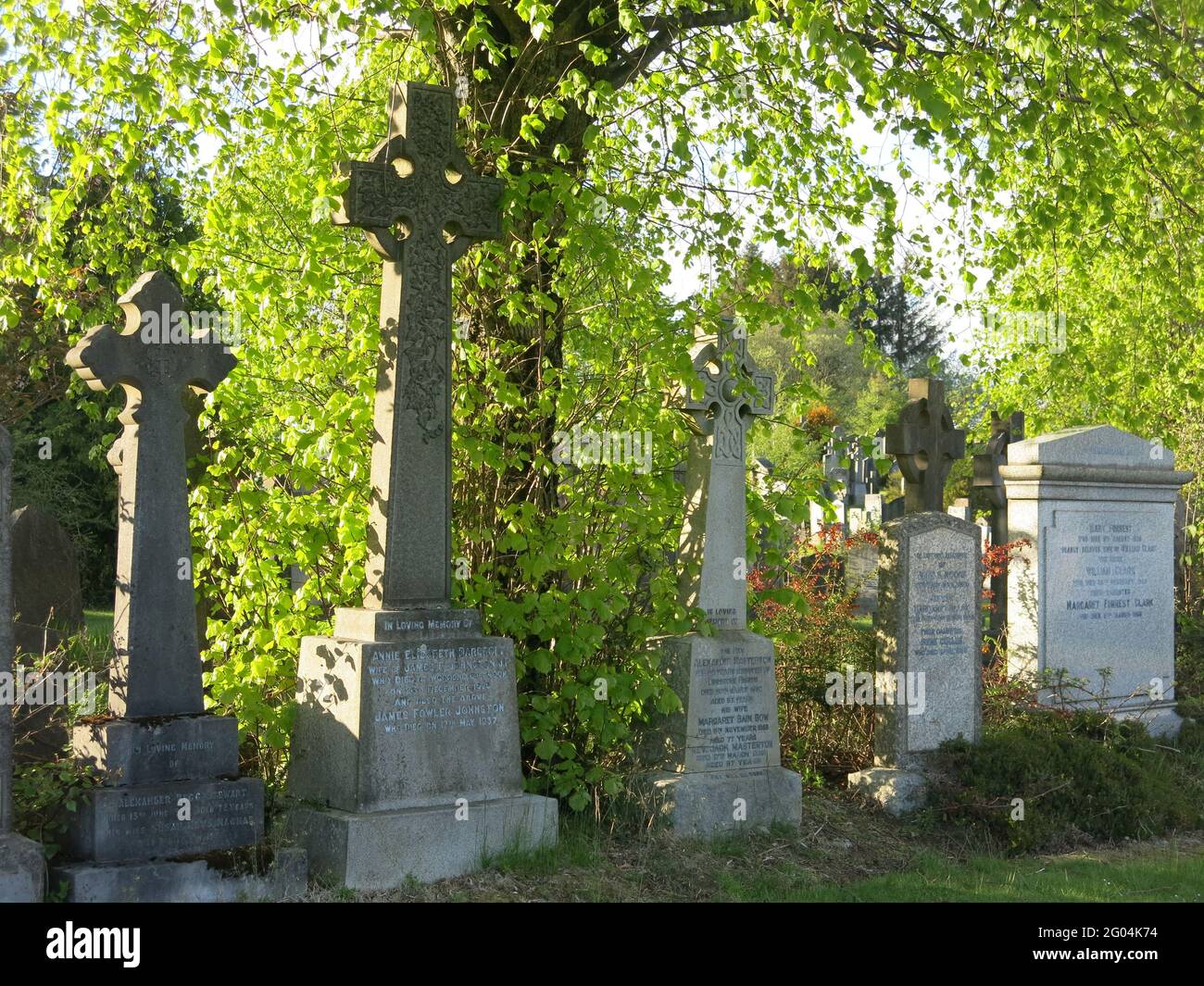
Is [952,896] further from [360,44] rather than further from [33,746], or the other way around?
[360,44]

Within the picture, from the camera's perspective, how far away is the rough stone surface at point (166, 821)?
5.88 meters

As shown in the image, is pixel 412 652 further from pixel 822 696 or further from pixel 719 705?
pixel 822 696

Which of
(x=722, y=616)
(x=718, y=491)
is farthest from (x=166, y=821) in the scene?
(x=718, y=491)

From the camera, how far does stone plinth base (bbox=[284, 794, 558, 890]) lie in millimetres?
6430

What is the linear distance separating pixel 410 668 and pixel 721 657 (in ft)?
7.53

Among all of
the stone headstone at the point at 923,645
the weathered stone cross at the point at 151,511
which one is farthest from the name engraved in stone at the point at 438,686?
the stone headstone at the point at 923,645

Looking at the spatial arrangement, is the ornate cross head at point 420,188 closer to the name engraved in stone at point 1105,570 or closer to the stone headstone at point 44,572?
the stone headstone at point 44,572

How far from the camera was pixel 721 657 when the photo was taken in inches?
326

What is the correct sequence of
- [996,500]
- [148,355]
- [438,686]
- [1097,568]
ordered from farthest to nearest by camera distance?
[996,500]
[1097,568]
[438,686]
[148,355]

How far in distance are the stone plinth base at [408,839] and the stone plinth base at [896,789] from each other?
2947 millimetres

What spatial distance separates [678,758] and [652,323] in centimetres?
261

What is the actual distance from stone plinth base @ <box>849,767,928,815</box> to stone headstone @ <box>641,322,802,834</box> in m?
0.92

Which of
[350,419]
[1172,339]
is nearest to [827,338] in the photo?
[1172,339]

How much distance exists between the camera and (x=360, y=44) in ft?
28.2
